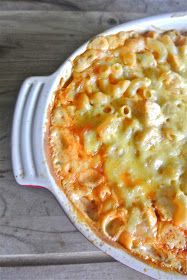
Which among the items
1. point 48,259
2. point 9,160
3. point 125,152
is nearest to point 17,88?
point 9,160

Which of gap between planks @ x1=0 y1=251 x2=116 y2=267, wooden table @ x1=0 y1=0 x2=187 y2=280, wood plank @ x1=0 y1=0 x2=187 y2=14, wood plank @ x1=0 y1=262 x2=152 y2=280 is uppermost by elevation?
wood plank @ x1=0 y1=0 x2=187 y2=14

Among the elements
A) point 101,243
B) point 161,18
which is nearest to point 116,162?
point 101,243

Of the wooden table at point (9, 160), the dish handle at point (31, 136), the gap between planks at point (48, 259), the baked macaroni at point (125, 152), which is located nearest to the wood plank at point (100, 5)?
the wooden table at point (9, 160)

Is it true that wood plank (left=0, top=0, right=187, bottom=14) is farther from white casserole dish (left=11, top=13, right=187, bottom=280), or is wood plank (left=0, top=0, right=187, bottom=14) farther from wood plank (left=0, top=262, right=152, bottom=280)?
wood plank (left=0, top=262, right=152, bottom=280)

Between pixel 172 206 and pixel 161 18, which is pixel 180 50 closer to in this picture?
pixel 161 18

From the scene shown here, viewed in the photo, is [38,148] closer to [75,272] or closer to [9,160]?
[9,160]

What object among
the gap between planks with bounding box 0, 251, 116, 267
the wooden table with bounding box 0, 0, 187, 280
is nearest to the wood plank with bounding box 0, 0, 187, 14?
the wooden table with bounding box 0, 0, 187, 280
